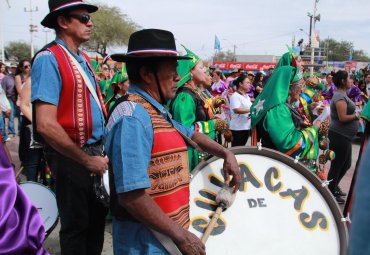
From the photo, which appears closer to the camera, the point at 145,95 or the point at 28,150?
the point at 145,95

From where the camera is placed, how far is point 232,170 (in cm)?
204

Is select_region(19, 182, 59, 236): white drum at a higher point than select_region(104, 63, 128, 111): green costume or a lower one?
lower

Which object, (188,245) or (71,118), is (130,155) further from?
(71,118)

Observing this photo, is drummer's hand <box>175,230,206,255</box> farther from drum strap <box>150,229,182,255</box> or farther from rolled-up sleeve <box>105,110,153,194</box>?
rolled-up sleeve <box>105,110,153,194</box>

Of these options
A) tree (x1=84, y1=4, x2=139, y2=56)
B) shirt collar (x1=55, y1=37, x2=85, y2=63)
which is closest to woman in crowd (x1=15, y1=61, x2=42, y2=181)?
shirt collar (x1=55, y1=37, x2=85, y2=63)

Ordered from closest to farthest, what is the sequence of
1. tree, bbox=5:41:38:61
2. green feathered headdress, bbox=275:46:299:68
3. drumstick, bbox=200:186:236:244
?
drumstick, bbox=200:186:236:244
green feathered headdress, bbox=275:46:299:68
tree, bbox=5:41:38:61

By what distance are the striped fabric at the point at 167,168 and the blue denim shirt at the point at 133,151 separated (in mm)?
47

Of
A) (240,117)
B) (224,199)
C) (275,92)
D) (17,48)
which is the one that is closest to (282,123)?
(275,92)

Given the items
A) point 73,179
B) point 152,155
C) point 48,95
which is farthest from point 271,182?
point 48,95

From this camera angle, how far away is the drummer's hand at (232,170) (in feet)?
6.71

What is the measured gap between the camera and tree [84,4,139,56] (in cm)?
4562

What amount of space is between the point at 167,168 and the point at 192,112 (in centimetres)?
167

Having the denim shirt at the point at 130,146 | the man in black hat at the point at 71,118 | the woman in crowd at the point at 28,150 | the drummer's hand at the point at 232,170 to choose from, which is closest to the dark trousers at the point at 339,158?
the drummer's hand at the point at 232,170

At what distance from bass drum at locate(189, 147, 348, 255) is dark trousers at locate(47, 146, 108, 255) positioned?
0.71m
